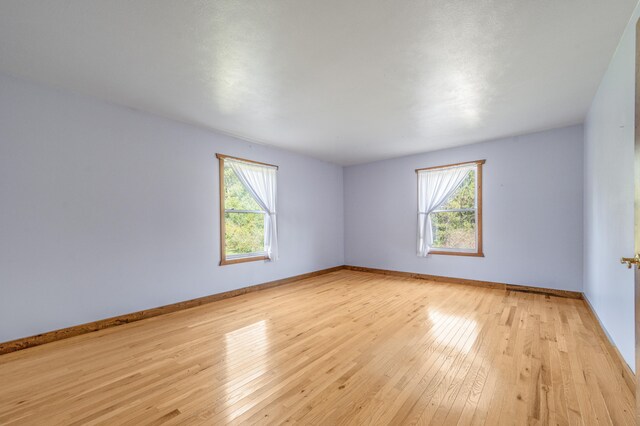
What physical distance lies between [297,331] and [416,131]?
342 cm

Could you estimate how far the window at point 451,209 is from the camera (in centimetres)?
509

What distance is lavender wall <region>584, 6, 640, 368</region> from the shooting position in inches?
80.4

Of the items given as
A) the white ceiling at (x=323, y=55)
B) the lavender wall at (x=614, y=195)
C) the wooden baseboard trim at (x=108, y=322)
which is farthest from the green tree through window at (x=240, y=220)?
the lavender wall at (x=614, y=195)

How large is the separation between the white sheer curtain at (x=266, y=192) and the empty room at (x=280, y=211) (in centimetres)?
4

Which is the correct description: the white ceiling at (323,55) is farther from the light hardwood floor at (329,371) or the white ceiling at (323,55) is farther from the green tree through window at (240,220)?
the light hardwood floor at (329,371)

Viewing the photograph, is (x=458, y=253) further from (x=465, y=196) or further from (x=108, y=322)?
(x=108, y=322)

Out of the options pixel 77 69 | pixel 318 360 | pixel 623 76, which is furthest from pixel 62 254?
pixel 623 76

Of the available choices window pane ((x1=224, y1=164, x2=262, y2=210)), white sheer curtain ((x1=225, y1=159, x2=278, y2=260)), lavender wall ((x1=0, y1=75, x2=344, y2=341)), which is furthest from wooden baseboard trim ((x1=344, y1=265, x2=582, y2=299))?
window pane ((x1=224, y1=164, x2=262, y2=210))

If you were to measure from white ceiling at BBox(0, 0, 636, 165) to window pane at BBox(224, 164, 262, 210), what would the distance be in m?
1.05

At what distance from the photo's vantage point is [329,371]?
2.18m

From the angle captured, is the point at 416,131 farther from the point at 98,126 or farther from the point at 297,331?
the point at 98,126

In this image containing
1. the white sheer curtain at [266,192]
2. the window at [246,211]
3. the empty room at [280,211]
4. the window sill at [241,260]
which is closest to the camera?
the empty room at [280,211]

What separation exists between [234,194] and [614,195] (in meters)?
4.58

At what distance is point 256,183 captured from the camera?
4883mm
